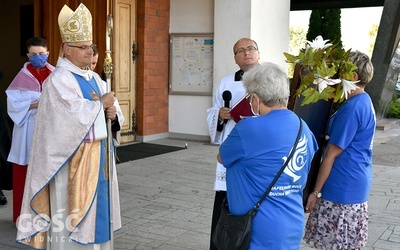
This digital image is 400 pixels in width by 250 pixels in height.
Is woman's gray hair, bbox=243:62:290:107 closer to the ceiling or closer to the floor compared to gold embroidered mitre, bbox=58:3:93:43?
closer to the floor

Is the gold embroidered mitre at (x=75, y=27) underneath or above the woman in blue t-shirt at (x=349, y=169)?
above

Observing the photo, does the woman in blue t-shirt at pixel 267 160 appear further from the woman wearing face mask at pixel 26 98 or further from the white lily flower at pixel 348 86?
the woman wearing face mask at pixel 26 98

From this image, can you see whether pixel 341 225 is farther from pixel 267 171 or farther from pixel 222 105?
pixel 222 105

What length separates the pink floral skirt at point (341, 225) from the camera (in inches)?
137

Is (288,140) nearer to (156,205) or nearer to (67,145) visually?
(67,145)

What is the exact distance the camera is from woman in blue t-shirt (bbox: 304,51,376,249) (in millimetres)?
3396

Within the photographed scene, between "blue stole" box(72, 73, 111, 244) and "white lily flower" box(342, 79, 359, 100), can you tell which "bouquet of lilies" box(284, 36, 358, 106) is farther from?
"blue stole" box(72, 73, 111, 244)

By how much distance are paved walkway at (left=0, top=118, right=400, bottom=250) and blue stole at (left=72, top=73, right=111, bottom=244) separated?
3.20 feet

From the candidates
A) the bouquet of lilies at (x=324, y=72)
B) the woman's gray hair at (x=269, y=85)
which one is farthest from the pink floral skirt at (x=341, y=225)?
the woman's gray hair at (x=269, y=85)

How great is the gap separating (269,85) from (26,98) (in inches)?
122

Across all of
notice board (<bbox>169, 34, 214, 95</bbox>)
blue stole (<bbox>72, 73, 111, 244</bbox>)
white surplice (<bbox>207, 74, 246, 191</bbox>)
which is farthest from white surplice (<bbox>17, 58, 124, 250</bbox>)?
notice board (<bbox>169, 34, 214, 95</bbox>)

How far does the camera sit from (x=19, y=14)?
1415 centimetres

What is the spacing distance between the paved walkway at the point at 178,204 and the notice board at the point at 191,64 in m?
1.50

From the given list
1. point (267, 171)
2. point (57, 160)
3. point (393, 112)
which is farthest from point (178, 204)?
point (393, 112)
